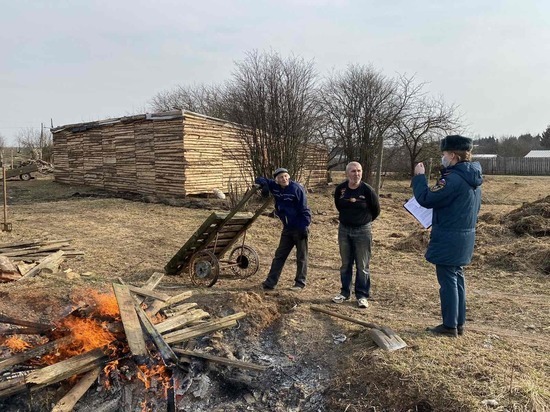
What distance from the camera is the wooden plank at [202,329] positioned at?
14.9 ft

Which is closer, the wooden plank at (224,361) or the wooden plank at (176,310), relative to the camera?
the wooden plank at (224,361)

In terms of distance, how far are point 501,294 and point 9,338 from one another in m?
6.81

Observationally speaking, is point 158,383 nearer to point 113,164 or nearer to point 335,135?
point 113,164

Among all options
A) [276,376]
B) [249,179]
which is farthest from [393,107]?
[276,376]

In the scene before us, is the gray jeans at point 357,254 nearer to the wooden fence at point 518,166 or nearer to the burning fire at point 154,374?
the burning fire at point 154,374

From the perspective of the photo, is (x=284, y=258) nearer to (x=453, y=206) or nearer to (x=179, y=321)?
(x=179, y=321)

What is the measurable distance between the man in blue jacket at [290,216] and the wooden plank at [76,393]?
359 centimetres

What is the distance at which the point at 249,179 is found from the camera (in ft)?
66.5

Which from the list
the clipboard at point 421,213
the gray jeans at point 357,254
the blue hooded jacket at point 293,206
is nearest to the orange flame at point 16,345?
the blue hooded jacket at point 293,206

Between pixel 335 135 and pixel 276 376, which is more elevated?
pixel 335 135

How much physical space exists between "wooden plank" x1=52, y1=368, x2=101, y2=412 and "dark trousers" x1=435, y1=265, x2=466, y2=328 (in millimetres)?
3550

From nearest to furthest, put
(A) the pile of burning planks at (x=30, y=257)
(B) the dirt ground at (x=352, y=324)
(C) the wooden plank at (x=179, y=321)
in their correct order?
(B) the dirt ground at (x=352, y=324) < (C) the wooden plank at (x=179, y=321) < (A) the pile of burning planks at (x=30, y=257)

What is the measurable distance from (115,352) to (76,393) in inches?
18.5

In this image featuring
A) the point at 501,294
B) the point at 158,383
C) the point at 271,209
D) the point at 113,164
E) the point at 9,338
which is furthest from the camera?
the point at 113,164
